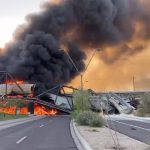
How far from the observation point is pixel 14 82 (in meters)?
117

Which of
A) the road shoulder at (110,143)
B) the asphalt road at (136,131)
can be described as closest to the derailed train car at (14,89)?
the asphalt road at (136,131)

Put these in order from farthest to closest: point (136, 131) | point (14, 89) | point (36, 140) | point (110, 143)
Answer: point (14, 89) → point (136, 131) → point (36, 140) → point (110, 143)

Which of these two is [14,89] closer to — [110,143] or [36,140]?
[36,140]

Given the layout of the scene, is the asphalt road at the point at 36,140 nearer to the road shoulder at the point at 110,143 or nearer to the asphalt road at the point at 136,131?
the road shoulder at the point at 110,143

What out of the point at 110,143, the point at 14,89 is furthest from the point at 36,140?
the point at 14,89

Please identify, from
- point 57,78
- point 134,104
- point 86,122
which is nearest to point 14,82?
point 57,78

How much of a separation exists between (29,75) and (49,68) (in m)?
6.90

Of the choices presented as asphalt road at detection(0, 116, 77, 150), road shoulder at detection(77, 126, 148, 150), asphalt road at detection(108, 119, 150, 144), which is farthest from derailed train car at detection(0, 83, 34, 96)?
road shoulder at detection(77, 126, 148, 150)

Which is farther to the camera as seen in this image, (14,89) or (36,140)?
(14,89)

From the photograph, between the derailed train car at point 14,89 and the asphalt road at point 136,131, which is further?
the derailed train car at point 14,89

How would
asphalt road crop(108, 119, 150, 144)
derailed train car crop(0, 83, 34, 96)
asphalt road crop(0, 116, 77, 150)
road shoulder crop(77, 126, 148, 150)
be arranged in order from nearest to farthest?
1. road shoulder crop(77, 126, 148, 150)
2. asphalt road crop(0, 116, 77, 150)
3. asphalt road crop(108, 119, 150, 144)
4. derailed train car crop(0, 83, 34, 96)

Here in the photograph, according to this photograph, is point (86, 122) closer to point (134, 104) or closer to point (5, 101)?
point (5, 101)

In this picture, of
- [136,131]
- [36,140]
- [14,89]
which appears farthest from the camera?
[14,89]

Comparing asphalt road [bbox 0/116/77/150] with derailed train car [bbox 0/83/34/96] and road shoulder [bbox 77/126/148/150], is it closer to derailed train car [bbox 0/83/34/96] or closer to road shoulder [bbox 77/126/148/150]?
road shoulder [bbox 77/126/148/150]
